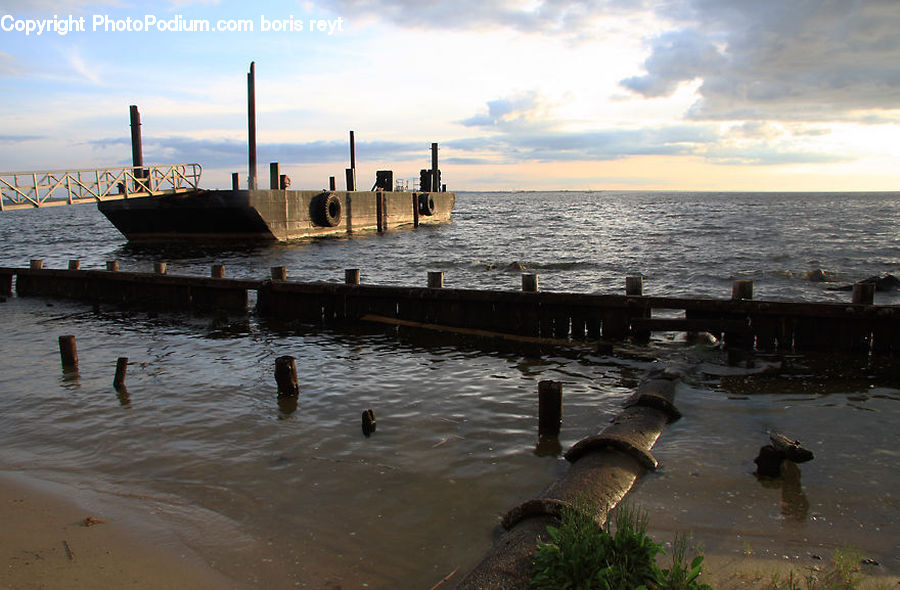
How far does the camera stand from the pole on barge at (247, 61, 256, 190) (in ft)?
118

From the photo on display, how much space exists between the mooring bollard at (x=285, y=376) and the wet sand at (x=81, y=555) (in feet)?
10.00

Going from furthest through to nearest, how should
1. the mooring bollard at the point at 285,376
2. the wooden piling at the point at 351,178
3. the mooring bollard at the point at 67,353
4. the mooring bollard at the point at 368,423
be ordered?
the wooden piling at the point at 351,178
the mooring bollard at the point at 67,353
the mooring bollard at the point at 285,376
the mooring bollard at the point at 368,423

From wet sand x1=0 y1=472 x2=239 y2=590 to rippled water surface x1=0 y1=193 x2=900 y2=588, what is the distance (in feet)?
0.81

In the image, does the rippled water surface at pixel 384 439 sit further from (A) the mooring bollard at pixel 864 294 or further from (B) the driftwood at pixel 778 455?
(A) the mooring bollard at pixel 864 294

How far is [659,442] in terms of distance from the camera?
6418 millimetres

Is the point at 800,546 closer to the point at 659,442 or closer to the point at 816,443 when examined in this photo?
the point at 659,442

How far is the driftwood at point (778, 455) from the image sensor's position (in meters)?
5.32

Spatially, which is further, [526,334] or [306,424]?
[526,334]

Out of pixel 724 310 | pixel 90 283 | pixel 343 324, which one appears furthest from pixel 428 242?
pixel 724 310

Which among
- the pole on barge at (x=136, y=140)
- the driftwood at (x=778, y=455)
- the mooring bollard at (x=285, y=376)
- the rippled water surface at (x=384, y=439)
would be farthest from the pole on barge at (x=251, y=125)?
the driftwood at (x=778, y=455)

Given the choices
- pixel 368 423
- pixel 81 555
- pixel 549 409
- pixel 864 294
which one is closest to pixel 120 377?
pixel 368 423

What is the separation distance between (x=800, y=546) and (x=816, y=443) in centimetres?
255

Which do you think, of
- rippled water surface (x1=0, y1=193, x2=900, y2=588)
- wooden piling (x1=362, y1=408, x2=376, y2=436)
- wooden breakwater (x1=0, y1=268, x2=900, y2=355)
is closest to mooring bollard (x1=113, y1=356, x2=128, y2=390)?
rippled water surface (x1=0, y1=193, x2=900, y2=588)

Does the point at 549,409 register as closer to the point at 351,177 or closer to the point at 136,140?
the point at 136,140
